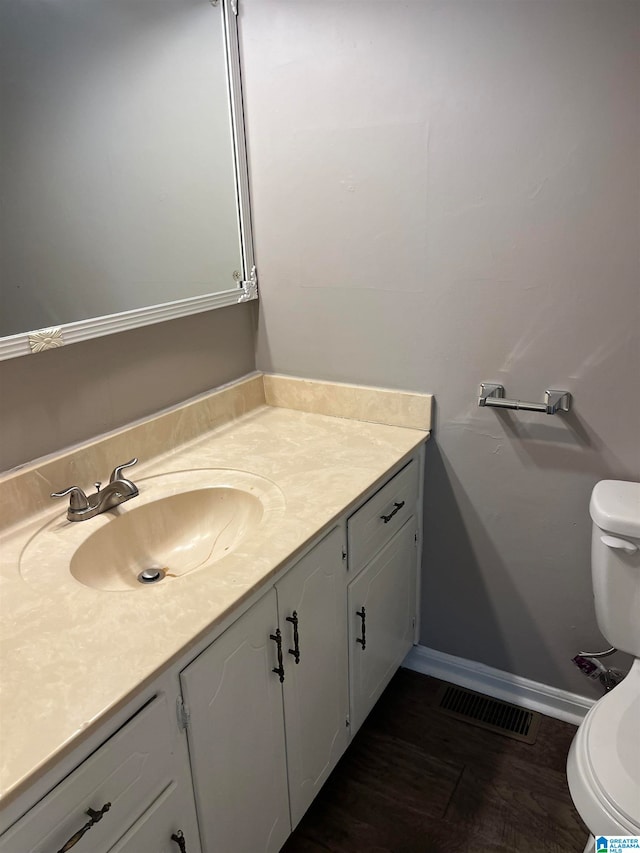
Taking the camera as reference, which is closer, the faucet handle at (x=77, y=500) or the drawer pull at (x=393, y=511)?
the faucet handle at (x=77, y=500)

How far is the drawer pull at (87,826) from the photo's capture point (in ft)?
2.58

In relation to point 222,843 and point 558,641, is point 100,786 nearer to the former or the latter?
point 222,843

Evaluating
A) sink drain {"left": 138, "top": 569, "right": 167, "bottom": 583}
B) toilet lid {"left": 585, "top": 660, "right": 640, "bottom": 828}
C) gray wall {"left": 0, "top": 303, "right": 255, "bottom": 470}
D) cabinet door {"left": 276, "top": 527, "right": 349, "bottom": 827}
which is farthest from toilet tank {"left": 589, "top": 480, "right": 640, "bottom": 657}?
gray wall {"left": 0, "top": 303, "right": 255, "bottom": 470}

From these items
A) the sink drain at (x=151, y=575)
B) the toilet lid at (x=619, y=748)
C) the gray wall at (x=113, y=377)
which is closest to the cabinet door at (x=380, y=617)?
the sink drain at (x=151, y=575)

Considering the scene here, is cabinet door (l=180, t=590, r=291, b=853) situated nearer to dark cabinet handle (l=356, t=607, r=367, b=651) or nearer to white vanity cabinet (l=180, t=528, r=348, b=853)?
white vanity cabinet (l=180, t=528, r=348, b=853)

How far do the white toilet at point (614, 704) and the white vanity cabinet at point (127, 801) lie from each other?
73 cm

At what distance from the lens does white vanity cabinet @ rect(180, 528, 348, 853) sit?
3.38 feet

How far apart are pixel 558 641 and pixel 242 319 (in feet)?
4.26

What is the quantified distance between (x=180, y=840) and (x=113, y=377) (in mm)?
964

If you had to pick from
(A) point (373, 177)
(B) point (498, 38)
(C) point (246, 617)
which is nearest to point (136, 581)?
(C) point (246, 617)

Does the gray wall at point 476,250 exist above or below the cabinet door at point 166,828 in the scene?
above

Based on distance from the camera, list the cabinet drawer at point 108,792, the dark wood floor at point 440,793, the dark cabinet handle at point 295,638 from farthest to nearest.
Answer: the dark wood floor at point 440,793 < the dark cabinet handle at point 295,638 < the cabinet drawer at point 108,792

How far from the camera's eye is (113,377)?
147cm

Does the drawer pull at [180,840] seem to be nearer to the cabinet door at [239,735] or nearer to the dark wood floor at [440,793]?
the cabinet door at [239,735]
